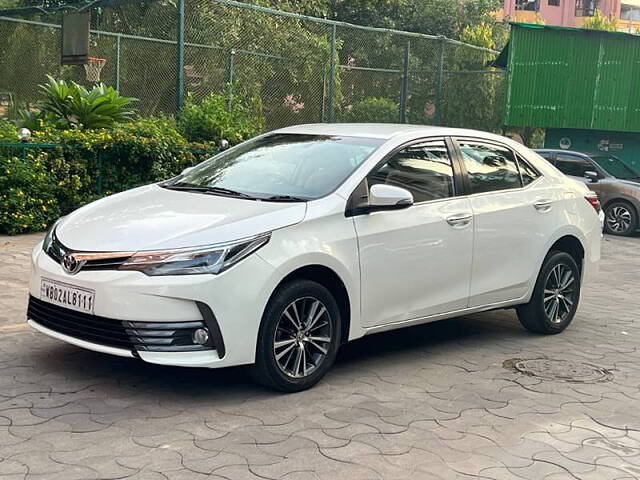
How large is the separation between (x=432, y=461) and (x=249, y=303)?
1.29 metres

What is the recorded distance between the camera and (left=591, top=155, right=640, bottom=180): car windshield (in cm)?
1622

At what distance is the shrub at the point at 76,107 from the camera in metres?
11.3

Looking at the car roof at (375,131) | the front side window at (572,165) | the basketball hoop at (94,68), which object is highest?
the basketball hoop at (94,68)

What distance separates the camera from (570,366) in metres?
5.88

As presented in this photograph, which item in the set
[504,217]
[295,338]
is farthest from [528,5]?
[295,338]

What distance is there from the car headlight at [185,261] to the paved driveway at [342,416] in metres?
0.77

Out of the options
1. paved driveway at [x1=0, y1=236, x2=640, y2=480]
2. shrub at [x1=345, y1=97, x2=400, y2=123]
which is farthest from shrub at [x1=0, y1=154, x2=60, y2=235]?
shrub at [x1=345, y1=97, x2=400, y2=123]

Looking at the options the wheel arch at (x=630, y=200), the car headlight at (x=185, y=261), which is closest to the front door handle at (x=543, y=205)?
the car headlight at (x=185, y=261)

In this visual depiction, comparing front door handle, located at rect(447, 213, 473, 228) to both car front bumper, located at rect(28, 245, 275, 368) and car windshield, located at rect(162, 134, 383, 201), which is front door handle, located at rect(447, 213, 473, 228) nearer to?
car windshield, located at rect(162, 134, 383, 201)

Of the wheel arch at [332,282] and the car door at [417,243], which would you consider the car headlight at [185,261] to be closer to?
the wheel arch at [332,282]

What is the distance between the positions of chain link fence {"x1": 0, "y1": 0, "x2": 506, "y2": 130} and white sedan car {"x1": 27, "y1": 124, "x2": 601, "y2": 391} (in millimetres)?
7940

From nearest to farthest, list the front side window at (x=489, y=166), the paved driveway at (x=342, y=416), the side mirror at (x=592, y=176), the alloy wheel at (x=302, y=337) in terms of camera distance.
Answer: the paved driveway at (x=342, y=416) < the alloy wheel at (x=302, y=337) < the front side window at (x=489, y=166) < the side mirror at (x=592, y=176)

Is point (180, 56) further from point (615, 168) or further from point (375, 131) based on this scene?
point (615, 168)

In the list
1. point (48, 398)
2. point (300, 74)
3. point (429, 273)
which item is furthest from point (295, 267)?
point (300, 74)
